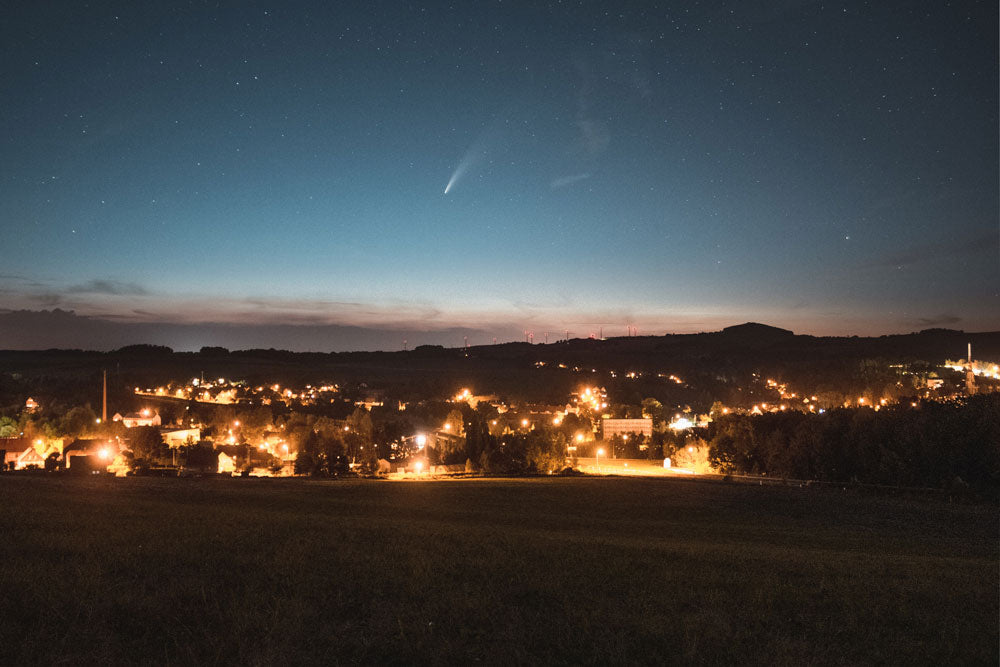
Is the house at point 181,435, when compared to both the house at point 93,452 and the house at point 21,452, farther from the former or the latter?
the house at point 21,452

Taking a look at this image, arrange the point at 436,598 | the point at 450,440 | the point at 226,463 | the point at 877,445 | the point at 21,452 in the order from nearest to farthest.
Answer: the point at 436,598 < the point at 877,445 < the point at 21,452 < the point at 226,463 < the point at 450,440

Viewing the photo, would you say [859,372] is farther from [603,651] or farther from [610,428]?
[603,651]

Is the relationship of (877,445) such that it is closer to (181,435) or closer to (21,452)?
(21,452)

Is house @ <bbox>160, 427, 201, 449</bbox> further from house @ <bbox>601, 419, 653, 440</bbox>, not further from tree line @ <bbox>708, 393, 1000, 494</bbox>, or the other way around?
tree line @ <bbox>708, 393, 1000, 494</bbox>

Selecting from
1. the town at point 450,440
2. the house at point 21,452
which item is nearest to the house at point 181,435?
the town at point 450,440

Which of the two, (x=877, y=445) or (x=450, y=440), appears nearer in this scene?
(x=877, y=445)

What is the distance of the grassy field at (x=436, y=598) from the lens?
18.2ft

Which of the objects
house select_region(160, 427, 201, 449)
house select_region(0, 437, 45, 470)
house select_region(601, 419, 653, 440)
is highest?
house select_region(0, 437, 45, 470)

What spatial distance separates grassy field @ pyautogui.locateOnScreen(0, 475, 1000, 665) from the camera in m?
5.56

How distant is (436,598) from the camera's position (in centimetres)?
680

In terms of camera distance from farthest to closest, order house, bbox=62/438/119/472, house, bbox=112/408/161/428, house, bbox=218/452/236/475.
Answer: house, bbox=112/408/161/428
house, bbox=218/452/236/475
house, bbox=62/438/119/472

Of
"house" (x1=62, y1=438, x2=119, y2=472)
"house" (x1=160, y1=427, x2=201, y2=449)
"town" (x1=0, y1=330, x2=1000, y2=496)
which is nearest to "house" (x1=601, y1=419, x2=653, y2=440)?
"town" (x1=0, y1=330, x2=1000, y2=496)

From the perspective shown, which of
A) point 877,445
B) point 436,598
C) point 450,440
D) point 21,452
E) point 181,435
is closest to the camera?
point 436,598

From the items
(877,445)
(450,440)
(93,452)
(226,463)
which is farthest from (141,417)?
(877,445)
